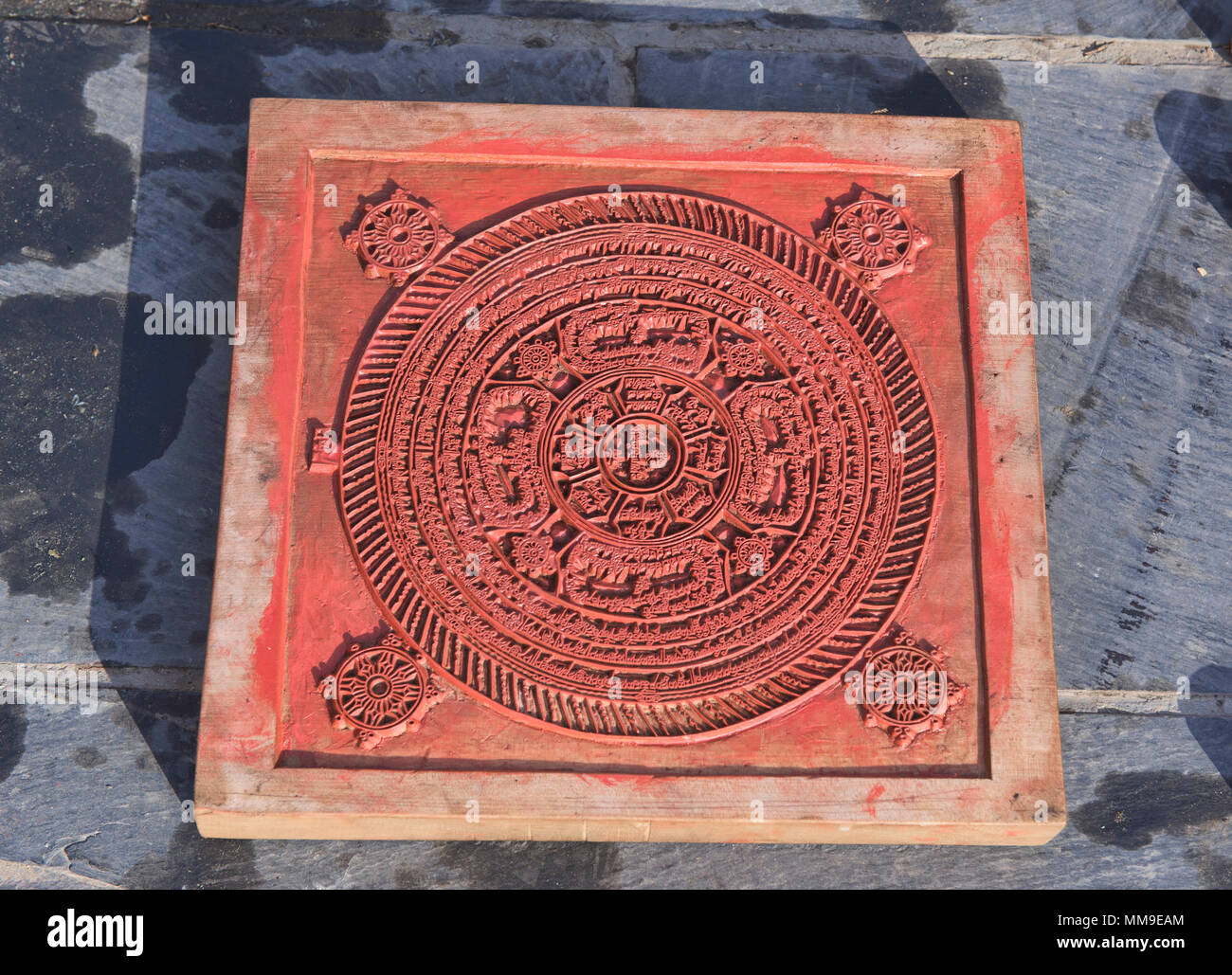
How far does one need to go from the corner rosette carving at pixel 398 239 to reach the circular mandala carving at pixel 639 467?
10 cm

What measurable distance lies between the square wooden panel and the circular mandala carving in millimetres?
16

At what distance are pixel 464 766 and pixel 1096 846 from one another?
3152 millimetres

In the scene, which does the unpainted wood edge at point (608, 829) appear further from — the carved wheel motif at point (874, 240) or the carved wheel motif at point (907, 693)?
the carved wheel motif at point (874, 240)

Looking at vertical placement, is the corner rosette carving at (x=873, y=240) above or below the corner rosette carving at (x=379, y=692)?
above

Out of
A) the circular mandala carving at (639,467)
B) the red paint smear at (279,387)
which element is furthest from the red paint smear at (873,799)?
the red paint smear at (279,387)

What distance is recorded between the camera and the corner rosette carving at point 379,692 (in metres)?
4.32

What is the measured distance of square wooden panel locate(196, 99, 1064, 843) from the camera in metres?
4.36

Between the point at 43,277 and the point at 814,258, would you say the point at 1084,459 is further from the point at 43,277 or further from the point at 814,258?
the point at 43,277

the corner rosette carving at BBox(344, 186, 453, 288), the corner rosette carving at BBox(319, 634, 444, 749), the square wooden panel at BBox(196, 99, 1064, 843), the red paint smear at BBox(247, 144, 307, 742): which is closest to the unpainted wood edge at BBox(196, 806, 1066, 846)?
the square wooden panel at BBox(196, 99, 1064, 843)

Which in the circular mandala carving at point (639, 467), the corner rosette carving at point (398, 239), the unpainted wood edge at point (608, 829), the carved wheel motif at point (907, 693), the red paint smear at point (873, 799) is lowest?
the unpainted wood edge at point (608, 829)

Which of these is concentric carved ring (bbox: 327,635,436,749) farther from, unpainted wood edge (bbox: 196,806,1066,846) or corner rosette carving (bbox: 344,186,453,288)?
corner rosette carving (bbox: 344,186,453,288)

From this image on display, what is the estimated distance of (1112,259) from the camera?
5562mm
